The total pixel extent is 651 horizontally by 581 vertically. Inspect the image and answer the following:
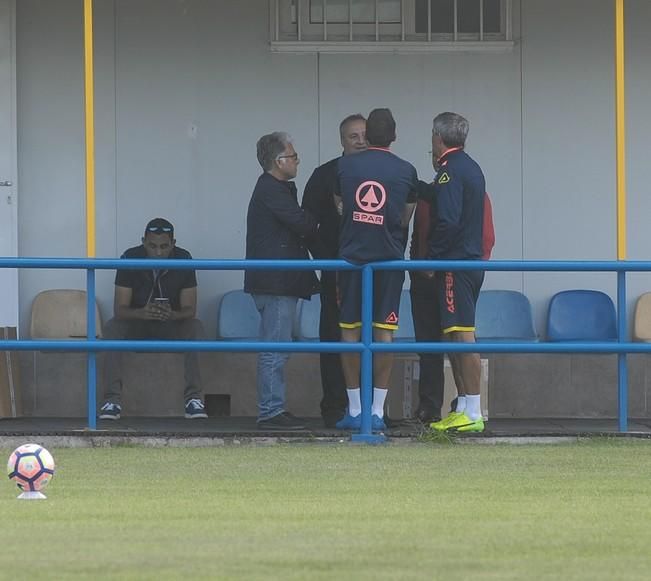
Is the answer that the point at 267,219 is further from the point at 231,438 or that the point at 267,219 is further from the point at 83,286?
the point at 83,286

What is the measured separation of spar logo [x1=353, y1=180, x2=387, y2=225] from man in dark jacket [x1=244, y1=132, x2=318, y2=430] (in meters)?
0.43

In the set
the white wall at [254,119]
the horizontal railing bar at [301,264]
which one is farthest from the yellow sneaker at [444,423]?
the white wall at [254,119]

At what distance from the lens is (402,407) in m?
10.4

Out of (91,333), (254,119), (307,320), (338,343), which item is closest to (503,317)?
(307,320)

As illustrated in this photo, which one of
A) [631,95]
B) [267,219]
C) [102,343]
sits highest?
[631,95]

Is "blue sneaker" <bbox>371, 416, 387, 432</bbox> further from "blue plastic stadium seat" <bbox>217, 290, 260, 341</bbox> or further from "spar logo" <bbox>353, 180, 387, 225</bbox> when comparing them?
"blue plastic stadium seat" <bbox>217, 290, 260, 341</bbox>

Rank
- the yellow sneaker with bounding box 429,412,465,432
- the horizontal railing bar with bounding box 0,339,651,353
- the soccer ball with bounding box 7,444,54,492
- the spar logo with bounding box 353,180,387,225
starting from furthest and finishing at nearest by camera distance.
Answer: the yellow sneaker with bounding box 429,412,465,432 → the spar logo with bounding box 353,180,387,225 → the horizontal railing bar with bounding box 0,339,651,353 → the soccer ball with bounding box 7,444,54,492

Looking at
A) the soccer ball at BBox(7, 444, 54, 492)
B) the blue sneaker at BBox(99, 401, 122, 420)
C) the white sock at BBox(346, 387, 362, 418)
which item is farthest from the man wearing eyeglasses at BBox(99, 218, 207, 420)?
the soccer ball at BBox(7, 444, 54, 492)

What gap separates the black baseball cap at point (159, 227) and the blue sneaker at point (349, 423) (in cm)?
186

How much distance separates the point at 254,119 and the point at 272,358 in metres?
2.23

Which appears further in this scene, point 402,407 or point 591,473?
point 402,407

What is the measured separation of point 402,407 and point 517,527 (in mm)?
4293

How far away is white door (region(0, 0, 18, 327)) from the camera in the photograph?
423 inches

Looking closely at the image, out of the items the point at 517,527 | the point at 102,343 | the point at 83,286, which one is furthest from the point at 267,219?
the point at 517,527
